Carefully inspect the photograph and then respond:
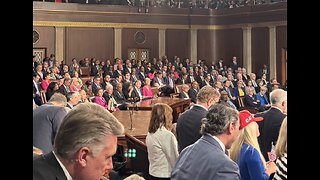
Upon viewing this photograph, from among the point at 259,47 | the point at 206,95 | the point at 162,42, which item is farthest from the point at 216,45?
the point at 206,95

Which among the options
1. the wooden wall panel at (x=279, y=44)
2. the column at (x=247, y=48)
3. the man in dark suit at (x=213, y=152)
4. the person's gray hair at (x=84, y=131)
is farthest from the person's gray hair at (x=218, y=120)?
the column at (x=247, y=48)

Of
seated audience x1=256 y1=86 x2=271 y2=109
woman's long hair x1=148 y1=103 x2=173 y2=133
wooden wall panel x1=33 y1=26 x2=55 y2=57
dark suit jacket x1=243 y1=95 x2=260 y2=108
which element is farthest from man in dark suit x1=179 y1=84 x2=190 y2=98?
woman's long hair x1=148 y1=103 x2=173 y2=133

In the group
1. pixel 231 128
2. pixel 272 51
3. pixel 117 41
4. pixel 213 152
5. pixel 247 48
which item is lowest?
pixel 213 152

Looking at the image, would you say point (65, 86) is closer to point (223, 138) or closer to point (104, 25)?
point (104, 25)

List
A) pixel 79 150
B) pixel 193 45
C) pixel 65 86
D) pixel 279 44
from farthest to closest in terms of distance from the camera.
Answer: pixel 193 45 → pixel 279 44 → pixel 65 86 → pixel 79 150

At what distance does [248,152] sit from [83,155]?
1.64 meters

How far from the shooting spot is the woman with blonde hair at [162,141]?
15.3ft

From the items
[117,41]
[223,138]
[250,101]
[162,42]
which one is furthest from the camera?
[162,42]

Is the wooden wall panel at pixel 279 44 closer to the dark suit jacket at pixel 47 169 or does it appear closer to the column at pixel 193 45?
the column at pixel 193 45

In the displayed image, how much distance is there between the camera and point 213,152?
2.76 metres

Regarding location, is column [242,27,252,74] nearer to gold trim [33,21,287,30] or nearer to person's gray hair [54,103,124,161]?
gold trim [33,21,287,30]

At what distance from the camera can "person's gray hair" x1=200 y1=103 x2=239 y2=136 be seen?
290 centimetres

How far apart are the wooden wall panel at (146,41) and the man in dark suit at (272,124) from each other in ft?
50.0
